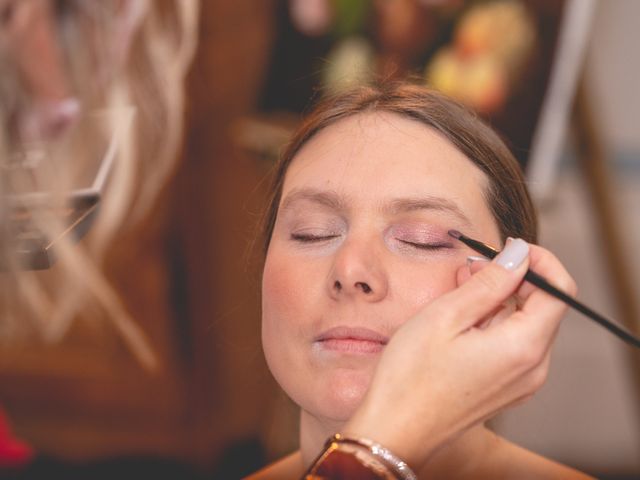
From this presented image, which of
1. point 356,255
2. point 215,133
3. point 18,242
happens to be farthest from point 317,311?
point 215,133

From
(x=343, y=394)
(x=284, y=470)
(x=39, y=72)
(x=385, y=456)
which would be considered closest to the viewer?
(x=385, y=456)

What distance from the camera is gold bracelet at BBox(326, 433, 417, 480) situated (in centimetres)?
55

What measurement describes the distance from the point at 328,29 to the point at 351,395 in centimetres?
108

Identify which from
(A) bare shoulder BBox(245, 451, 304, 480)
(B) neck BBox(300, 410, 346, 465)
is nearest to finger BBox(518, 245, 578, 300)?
(B) neck BBox(300, 410, 346, 465)

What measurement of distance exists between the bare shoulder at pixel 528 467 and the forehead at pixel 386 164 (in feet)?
0.76

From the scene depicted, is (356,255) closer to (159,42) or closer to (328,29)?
(159,42)

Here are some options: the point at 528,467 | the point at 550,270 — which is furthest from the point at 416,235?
the point at 528,467

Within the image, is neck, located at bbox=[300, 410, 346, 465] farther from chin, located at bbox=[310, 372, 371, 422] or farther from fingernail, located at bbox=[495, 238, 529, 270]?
fingernail, located at bbox=[495, 238, 529, 270]

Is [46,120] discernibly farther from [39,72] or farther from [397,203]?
[397,203]

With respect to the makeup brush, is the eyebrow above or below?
above

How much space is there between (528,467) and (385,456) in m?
0.26

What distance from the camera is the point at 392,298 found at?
67 cm

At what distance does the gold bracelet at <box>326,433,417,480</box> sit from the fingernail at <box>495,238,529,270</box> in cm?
16

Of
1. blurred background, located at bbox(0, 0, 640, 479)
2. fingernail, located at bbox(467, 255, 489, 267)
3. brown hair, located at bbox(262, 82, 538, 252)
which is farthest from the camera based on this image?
blurred background, located at bbox(0, 0, 640, 479)
